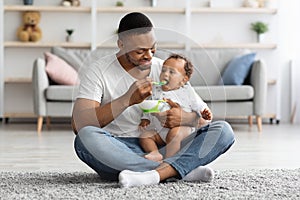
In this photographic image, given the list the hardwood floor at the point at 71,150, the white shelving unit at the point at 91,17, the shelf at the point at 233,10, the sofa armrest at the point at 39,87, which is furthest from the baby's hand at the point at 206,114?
the shelf at the point at 233,10

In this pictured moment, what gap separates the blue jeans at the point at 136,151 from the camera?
251cm

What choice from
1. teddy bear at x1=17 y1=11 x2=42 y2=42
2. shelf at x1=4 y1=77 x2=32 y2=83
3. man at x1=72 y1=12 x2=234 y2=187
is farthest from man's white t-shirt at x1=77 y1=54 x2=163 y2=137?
teddy bear at x1=17 y1=11 x2=42 y2=42

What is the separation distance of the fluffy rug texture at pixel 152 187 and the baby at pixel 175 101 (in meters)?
0.16

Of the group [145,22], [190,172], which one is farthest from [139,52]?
[190,172]

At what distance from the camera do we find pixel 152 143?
2551 millimetres

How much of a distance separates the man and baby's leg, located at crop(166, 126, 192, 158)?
0.02 meters

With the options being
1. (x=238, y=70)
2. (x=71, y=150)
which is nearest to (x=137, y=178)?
(x=71, y=150)

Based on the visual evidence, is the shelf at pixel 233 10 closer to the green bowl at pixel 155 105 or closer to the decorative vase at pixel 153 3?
the decorative vase at pixel 153 3

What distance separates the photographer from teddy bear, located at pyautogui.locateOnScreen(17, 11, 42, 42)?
6.78 metres

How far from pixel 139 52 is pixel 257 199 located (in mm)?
699

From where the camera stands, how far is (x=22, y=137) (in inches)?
205

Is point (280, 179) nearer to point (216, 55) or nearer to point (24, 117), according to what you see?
point (216, 55)

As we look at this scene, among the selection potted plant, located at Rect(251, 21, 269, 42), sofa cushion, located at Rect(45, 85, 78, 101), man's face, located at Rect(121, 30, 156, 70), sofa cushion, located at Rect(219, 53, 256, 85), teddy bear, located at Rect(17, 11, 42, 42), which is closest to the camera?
man's face, located at Rect(121, 30, 156, 70)

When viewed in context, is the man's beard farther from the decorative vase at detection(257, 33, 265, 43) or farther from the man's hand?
the decorative vase at detection(257, 33, 265, 43)
